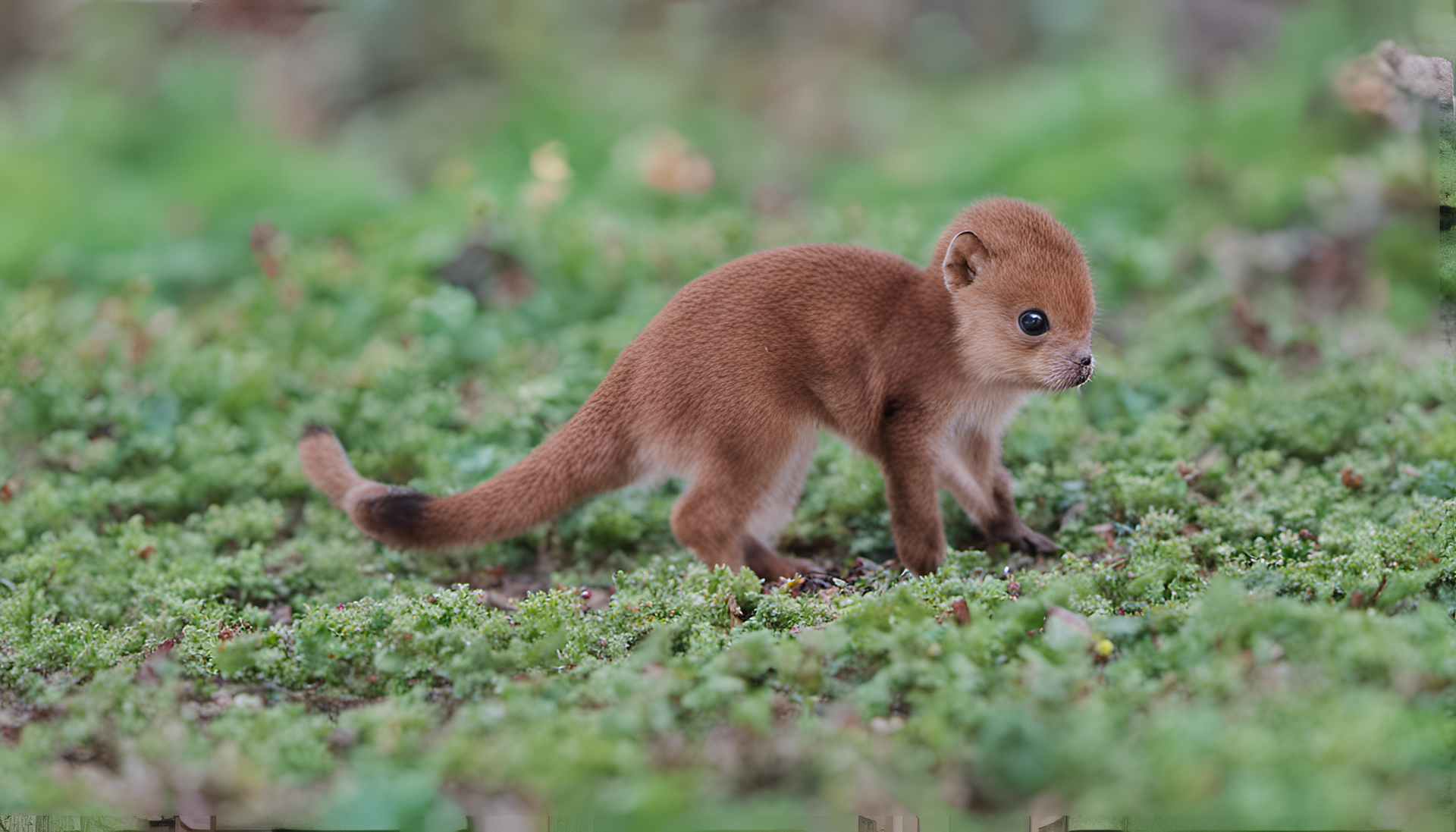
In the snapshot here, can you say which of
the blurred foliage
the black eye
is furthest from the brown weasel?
the blurred foliage

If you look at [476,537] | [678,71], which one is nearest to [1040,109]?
[678,71]

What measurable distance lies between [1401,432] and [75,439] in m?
6.31

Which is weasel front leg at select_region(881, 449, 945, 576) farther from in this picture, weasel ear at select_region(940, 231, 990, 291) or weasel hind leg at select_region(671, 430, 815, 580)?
weasel ear at select_region(940, 231, 990, 291)

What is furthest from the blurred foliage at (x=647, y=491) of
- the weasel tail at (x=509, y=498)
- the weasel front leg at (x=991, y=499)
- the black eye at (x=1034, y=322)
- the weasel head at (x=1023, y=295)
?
the black eye at (x=1034, y=322)

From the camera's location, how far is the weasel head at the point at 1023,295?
4.43 m

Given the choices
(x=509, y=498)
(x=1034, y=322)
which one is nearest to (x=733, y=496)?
(x=509, y=498)

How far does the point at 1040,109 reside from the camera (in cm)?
1093

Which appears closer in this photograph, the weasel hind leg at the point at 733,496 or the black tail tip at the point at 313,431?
the weasel hind leg at the point at 733,496

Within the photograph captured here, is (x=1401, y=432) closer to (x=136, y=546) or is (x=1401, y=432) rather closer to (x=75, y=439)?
(x=136, y=546)

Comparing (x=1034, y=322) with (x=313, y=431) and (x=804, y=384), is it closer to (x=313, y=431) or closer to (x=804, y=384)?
(x=804, y=384)

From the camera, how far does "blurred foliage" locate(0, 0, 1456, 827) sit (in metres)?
3.17

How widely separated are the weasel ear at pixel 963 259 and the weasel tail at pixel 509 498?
54.9 inches

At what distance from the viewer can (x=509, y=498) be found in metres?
4.73

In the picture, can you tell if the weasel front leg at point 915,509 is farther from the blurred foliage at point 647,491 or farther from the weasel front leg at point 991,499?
the weasel front leg at point 991,499
